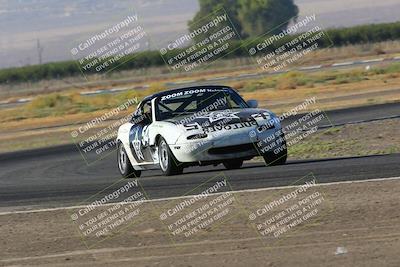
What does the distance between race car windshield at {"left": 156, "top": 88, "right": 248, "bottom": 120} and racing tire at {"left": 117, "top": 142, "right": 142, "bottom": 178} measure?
138cm

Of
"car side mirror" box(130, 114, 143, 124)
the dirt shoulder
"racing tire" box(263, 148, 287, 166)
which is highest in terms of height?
"car side mirror" box(130, 114, 143, 124)

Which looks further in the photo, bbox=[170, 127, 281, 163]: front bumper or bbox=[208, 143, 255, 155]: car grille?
bbox=[208, 143, 255, 155]: car grille

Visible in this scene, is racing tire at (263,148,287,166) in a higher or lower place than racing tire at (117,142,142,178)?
lower

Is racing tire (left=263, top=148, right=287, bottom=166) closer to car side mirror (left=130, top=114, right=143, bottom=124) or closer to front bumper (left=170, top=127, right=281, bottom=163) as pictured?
front bumper (left=170, top=127, right=281, bottom=163)

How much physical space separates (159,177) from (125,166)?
152 centimetres

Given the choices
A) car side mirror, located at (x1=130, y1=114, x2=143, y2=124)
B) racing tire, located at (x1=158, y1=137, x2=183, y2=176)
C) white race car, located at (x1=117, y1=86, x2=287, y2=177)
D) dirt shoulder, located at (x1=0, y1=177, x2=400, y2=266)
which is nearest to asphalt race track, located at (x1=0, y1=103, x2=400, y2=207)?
Answer: racing tire, located at (x1=158, y1=137, x2=183, y2=176)

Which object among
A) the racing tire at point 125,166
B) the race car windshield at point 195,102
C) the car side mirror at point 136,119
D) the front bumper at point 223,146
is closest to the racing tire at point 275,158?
the front bumper at point 223,146

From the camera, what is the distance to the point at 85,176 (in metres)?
18.8

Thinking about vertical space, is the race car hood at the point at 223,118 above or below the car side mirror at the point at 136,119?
below

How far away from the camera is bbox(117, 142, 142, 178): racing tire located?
683 inches

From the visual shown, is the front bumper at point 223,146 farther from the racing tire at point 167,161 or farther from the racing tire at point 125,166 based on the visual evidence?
the racing tire at point 125,166

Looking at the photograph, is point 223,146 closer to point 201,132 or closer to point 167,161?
point 201,132

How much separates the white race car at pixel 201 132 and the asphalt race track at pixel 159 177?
11.0 inches

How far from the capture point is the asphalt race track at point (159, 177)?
45.1 feet
